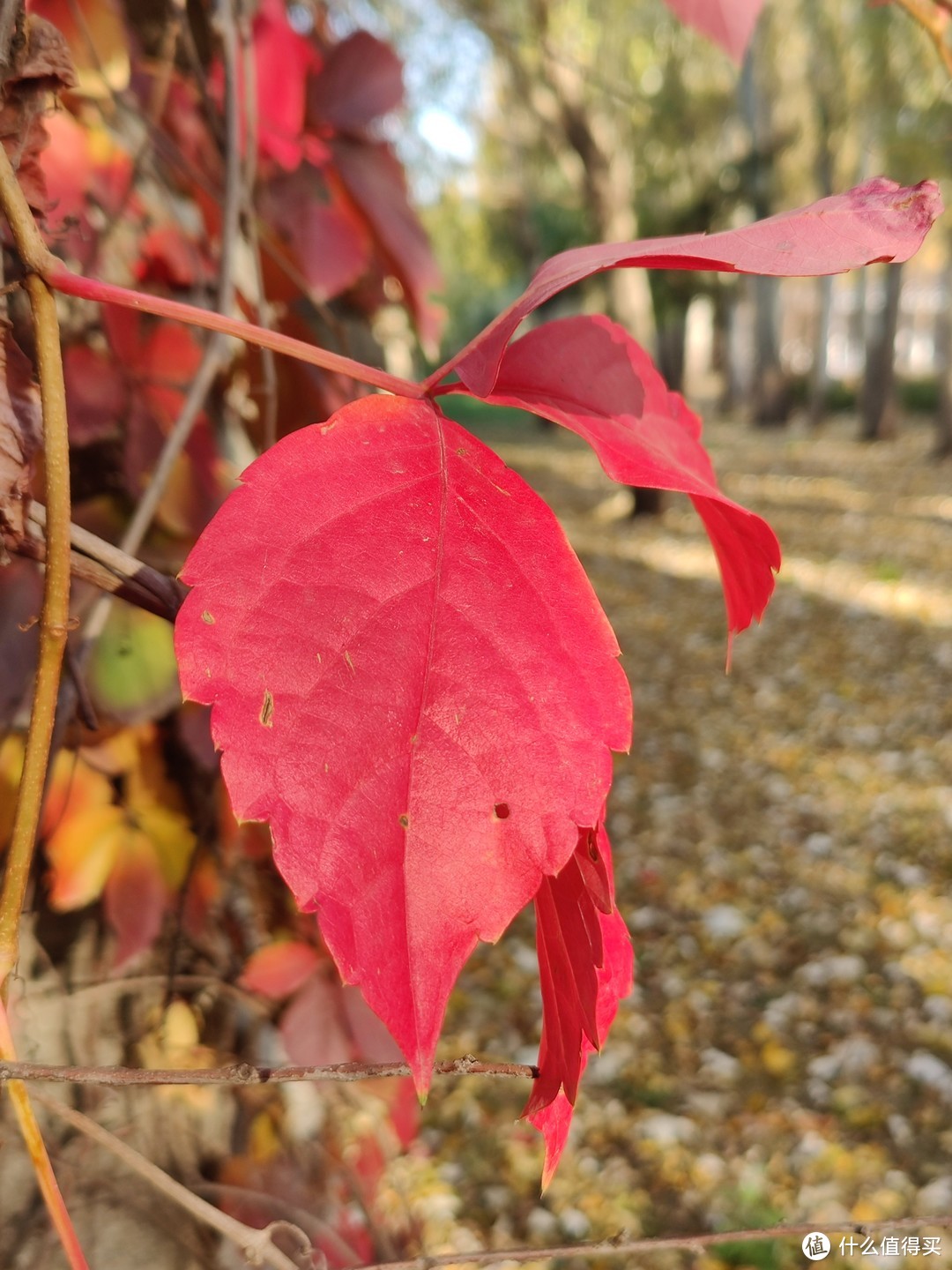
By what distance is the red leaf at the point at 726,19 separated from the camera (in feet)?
1.41

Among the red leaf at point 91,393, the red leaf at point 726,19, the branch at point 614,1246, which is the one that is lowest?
the branch at point 614,1246

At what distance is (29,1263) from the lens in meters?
0.63

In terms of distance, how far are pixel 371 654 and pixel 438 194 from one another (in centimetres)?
737

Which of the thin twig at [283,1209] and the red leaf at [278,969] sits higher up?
the red leaf at [278,969]

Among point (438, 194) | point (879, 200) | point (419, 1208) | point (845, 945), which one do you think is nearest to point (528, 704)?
point (879, 200)

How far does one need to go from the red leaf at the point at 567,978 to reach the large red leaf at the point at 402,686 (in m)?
0.03

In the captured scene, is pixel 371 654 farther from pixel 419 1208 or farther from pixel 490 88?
pixel 490 88

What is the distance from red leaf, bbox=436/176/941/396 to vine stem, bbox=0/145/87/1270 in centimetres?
10

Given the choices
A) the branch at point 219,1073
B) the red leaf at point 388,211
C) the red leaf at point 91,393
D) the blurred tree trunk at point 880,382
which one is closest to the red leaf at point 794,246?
the branch at point 219,1073

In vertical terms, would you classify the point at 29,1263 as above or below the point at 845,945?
above

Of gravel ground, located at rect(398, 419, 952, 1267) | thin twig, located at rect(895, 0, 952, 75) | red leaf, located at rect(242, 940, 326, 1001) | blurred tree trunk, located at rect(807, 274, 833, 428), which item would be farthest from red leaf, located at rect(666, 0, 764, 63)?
blurred tree trunk, located at rect(807, 274, 833, 428)

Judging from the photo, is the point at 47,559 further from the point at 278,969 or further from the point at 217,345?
the point at 278,969

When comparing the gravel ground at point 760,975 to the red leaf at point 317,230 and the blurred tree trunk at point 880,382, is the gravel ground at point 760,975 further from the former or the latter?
the blurred tree trunk at point 880,382

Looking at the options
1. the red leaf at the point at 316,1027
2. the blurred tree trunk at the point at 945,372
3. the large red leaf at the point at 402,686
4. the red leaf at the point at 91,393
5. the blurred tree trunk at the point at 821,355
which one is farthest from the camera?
the blurred tree trunk at the point at 821,355
